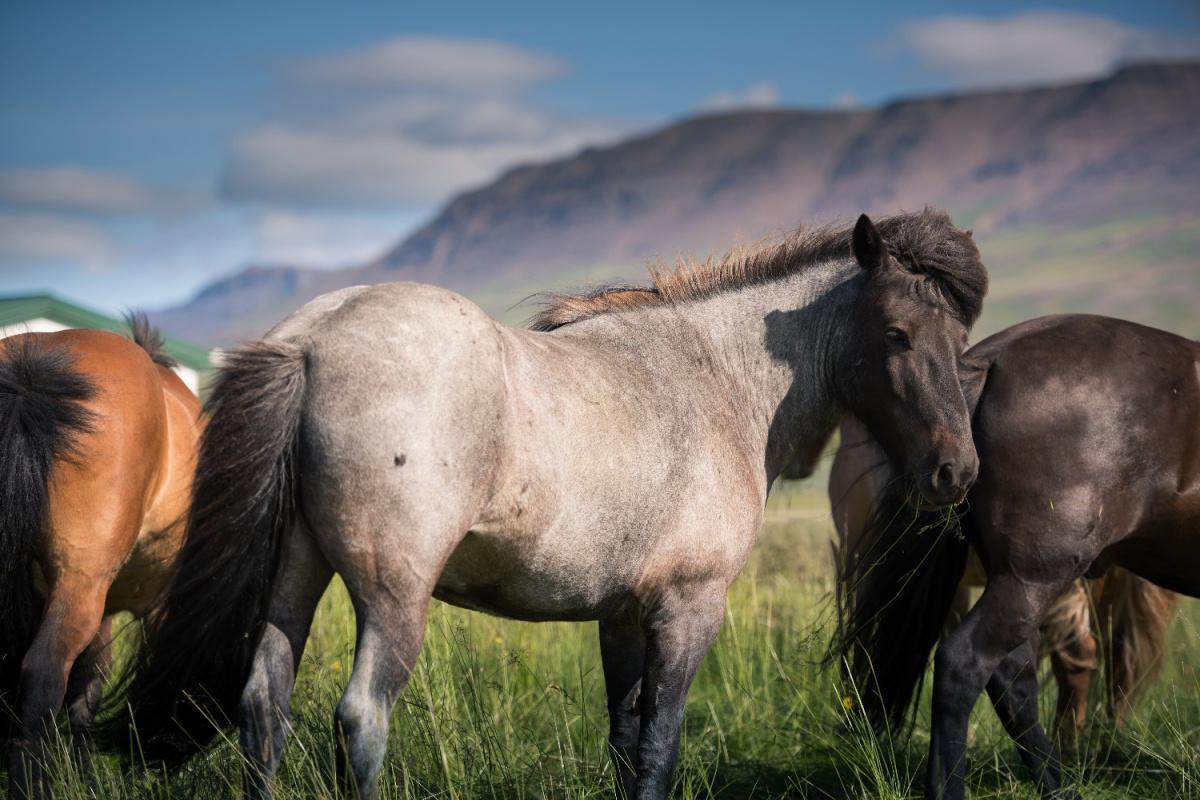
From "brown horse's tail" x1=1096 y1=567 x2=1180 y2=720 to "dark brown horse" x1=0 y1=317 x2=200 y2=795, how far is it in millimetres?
4845

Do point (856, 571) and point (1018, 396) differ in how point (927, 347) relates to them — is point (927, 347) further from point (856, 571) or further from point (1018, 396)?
point (856, 571)

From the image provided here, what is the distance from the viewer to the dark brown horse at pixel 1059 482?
160 inches

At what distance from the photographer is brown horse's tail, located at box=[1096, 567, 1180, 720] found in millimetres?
5824

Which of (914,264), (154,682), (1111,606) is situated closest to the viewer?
(154,682)

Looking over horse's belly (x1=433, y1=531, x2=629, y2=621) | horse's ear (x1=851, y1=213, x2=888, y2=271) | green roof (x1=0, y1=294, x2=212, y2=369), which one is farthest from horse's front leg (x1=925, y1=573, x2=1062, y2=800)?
green roof (x1=0, y1=294, x2=212, y2=369)

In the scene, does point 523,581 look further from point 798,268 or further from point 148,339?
point 148,339

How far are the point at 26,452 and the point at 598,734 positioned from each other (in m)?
2.77

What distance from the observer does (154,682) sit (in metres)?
3.14

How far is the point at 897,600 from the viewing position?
15.6ft

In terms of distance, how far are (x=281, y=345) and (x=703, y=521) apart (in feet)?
4.96

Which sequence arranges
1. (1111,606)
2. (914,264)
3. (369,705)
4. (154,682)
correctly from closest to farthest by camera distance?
1. (369,705)
2. (154,682)
3. (914,264)
4. (1111,606)

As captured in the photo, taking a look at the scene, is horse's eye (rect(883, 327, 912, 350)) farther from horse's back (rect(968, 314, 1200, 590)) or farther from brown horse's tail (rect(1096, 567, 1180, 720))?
brown horse's tail (rect(1096, 567, 1180, 720))

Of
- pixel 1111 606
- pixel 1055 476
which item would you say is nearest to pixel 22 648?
pixel 1055 476

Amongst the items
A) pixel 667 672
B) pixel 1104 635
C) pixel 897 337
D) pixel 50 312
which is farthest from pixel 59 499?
pixel 50 312
